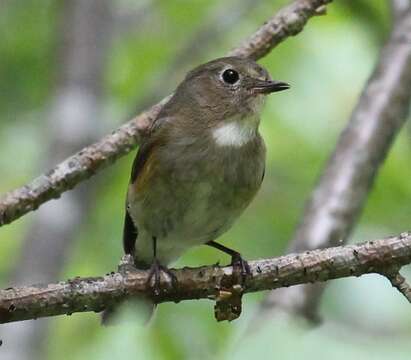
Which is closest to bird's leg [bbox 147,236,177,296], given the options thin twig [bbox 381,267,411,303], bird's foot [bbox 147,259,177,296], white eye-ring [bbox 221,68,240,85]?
bird's foot [bbox 147,259,177,296]

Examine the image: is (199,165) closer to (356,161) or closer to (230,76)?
(230,76)

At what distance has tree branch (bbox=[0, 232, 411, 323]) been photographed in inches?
124

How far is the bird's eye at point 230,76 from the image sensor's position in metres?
4.80

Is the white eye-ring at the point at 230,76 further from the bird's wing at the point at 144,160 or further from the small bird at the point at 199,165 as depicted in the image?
the bird's wing at the point at 144,160

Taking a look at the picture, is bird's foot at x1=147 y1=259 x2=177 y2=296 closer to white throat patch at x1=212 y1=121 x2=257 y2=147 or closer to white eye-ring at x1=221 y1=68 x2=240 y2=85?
white throat patch at x1=212 y1=121 x2=257 y2=147

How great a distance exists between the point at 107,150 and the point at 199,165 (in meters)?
0.52

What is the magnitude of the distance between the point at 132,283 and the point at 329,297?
2296mm

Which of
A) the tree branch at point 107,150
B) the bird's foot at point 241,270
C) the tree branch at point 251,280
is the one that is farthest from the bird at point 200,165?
the tree branch at point 251,280

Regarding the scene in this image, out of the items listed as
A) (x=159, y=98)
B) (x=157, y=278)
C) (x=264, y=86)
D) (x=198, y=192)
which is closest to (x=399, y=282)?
(x=157, y=278)

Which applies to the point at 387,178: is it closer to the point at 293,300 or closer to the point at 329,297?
the point at 329,297

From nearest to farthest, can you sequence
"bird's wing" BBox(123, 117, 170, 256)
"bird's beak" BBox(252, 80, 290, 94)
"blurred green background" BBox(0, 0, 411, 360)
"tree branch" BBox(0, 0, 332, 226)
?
"tree branch" BBox(0, 0, 332, 226)
"bird's wing" BBox(123, 117, 170, 256)
"bird's beak" BBox(252, 80, 290, 94)
"blurred green background" BBox(0, 0, 411, 360)

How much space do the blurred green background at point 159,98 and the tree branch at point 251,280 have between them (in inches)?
24.9

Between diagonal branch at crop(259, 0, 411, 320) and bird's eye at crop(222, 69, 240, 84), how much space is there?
0.64 meters

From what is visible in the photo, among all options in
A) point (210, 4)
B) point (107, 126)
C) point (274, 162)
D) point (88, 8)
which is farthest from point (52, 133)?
point (210, 4)
